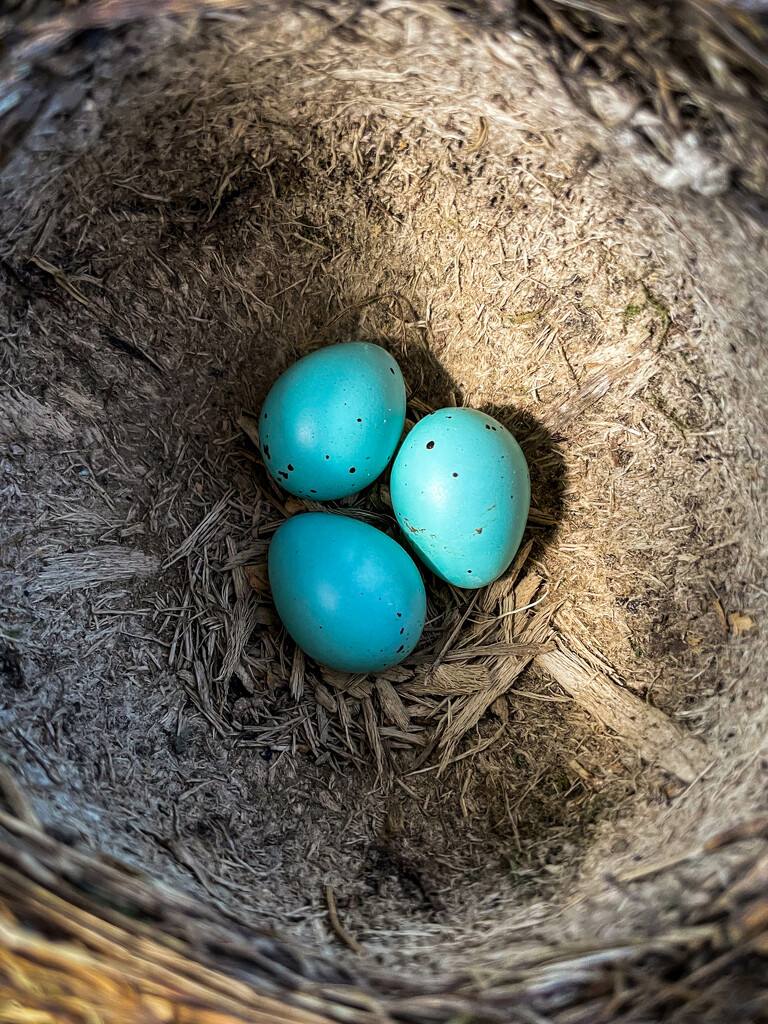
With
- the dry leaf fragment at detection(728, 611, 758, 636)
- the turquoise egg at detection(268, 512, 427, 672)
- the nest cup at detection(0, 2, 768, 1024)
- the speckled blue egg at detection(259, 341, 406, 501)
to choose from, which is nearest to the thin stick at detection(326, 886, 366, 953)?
the nest cup at detection(0, 2, 768, 1024)

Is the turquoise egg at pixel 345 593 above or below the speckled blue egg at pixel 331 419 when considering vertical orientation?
below

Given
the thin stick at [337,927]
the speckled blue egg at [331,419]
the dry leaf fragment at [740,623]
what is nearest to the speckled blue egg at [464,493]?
the speckled blue egg at [331,419]

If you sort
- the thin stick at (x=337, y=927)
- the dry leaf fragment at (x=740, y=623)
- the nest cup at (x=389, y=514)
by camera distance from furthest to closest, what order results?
1. the dry leaf fragment at (x=740, y=623)
2. the thin stick at (x=337, y=927)
3. the nest cup at (x=389, y=514)

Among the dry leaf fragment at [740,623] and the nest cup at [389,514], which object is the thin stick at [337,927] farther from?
the dry leaf fragment at [740,623]

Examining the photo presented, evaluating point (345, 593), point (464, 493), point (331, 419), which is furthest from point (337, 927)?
point (331, 419)

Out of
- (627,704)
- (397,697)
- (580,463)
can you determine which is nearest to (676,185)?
(580,463)

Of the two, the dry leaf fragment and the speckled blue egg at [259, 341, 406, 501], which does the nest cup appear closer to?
the dry leaf fragment

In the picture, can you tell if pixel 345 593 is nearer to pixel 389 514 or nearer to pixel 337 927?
pixel 389 514
